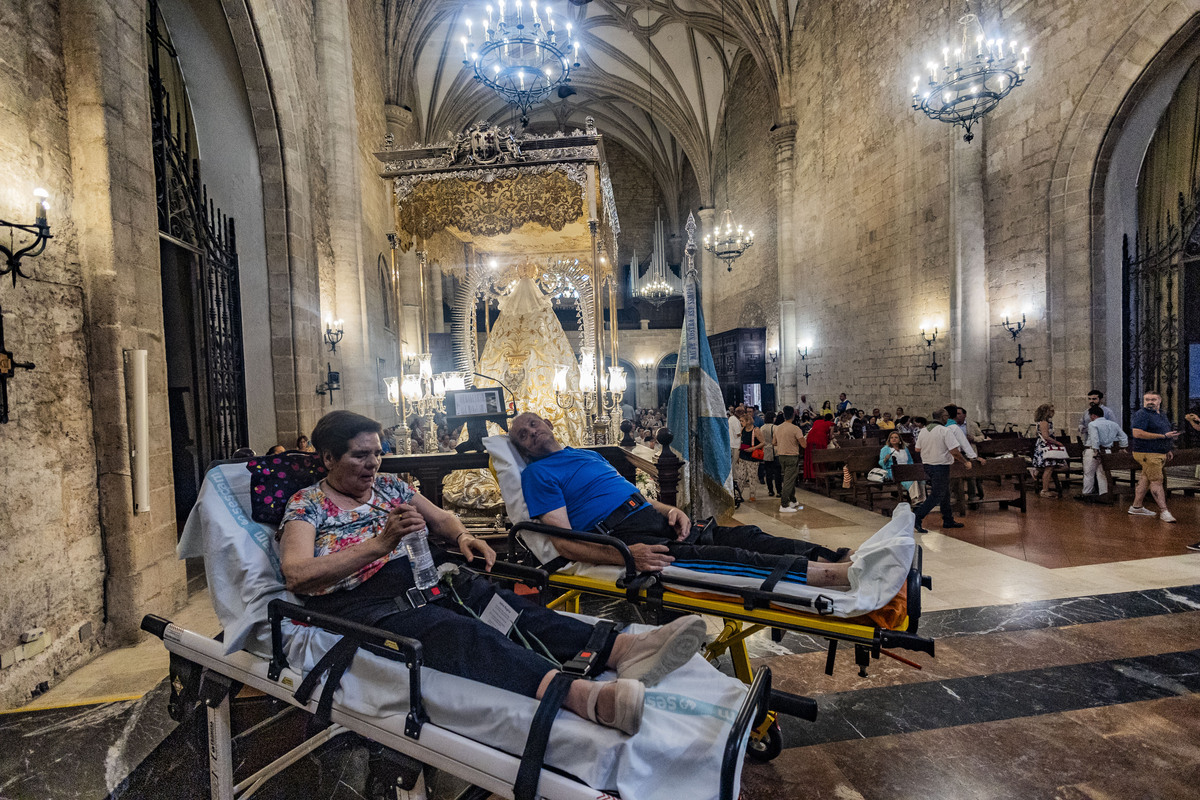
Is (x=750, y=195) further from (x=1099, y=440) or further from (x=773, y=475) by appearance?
(x=1099, y=440)

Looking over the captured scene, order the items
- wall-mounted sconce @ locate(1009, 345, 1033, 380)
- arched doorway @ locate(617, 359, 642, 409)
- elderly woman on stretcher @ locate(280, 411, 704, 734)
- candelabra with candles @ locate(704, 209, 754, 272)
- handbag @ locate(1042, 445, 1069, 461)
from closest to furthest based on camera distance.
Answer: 1. elderly woman on stretcher @ locate(280, 411, 704, 734)
2. handbag @ locate(1042, 445, 1069, 461)
3. wall-mounted sconce @ locate(1009, 345, 1033, 380)
4. candelabra with candles @ locate(704, 209, 754, 272)
5. arched doorway @ locate(617, 359, 642, 409)

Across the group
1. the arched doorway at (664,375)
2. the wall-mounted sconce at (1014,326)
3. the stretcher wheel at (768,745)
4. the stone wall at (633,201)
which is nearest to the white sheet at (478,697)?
the stretcher wheel at (768,745)

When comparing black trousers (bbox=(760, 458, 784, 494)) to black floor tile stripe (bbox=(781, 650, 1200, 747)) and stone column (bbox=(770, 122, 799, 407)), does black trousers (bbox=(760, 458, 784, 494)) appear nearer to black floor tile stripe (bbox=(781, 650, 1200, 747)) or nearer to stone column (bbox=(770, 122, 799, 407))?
black floor tile stripe (bbox=(781, 650, 1200, 747))

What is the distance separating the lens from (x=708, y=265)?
827 inches

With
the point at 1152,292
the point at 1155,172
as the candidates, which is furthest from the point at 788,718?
the point at 1155,172

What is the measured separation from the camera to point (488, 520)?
513cm

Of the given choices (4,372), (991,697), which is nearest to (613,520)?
(991,697)

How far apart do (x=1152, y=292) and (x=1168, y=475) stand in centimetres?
284

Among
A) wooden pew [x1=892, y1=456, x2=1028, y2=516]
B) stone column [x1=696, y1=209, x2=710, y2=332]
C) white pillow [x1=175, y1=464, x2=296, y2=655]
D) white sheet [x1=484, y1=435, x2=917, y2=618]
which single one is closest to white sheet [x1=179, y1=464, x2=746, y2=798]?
white pillow [x1=175, y1=464, x2=296, y2=655]

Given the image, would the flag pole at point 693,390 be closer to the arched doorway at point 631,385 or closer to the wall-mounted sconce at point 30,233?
the wall-mounted sconce at point 30,233

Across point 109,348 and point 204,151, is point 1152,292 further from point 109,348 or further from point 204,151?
point 204,151

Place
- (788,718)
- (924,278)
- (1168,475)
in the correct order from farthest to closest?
1. (924,278)
2. (1168,475)
3. (788,718)

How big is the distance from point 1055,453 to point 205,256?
1001 centimetres

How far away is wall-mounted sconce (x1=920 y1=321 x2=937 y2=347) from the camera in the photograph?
396 inches
